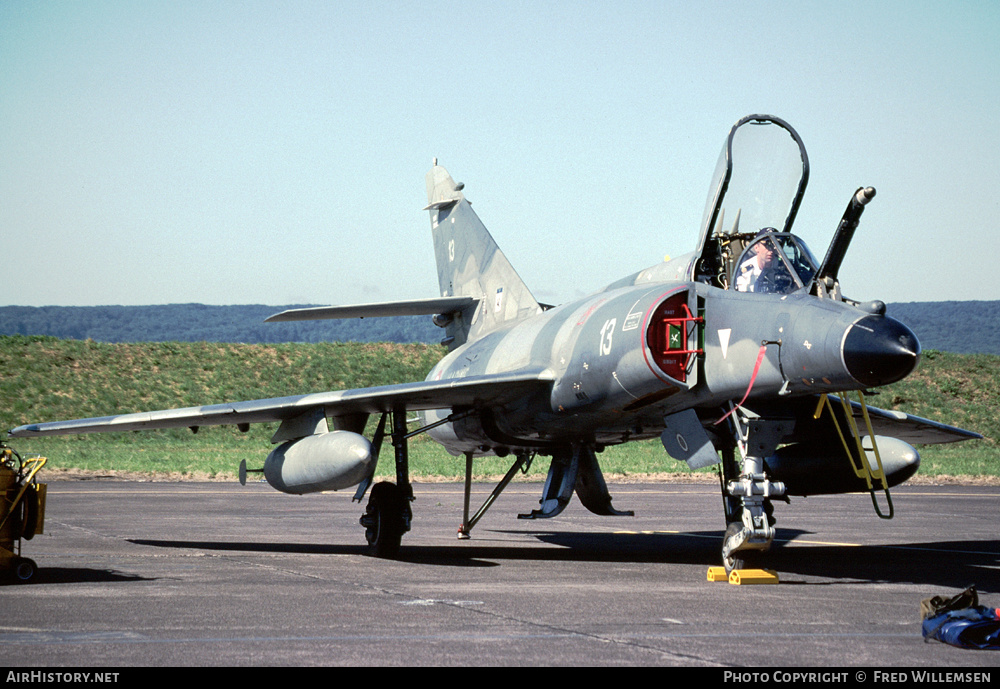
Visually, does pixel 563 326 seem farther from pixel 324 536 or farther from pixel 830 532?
pixel 830 532

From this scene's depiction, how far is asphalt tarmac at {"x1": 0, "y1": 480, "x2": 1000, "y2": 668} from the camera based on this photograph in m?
6.27

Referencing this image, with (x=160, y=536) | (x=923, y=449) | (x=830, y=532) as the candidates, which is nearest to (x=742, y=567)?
(x=830, y=532)

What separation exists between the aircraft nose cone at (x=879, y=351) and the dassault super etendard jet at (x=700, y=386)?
0.01 metres

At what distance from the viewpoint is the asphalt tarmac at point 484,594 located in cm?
627

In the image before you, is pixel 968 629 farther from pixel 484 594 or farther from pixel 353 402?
pixel 353 402

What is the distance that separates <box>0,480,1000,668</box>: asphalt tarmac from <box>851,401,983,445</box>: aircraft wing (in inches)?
54.1

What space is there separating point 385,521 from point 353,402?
1.44m

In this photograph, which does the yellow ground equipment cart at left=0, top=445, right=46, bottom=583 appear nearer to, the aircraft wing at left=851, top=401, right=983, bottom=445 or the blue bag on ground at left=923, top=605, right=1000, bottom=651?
the blue bag on ground at left=923, top=605, right=1000, bottom=651

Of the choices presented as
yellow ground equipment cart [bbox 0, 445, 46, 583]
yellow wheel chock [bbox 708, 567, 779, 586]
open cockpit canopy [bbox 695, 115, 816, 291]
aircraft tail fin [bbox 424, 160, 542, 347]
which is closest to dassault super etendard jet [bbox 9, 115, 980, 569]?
open cockpit canopy [bbox 695, 115, 816, 291]

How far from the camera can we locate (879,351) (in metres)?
8.28

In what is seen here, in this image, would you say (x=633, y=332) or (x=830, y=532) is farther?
(x=830, y=532)

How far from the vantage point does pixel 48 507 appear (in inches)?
772

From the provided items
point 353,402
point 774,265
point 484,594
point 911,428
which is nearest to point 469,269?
point 353,402

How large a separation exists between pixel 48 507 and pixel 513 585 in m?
12.7
